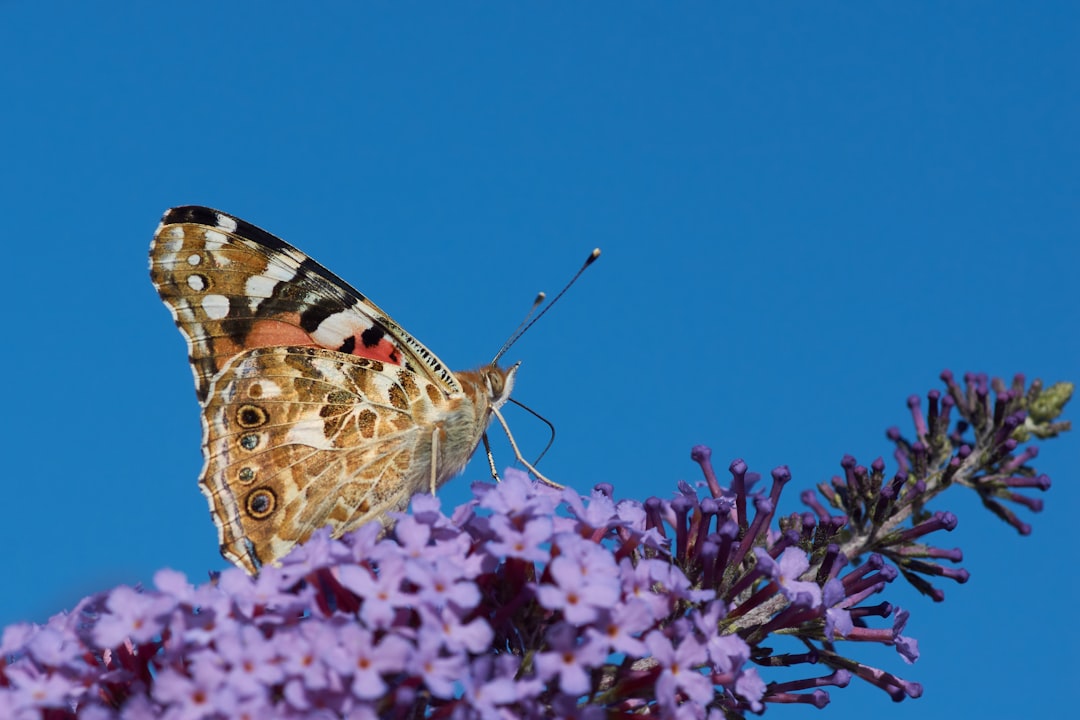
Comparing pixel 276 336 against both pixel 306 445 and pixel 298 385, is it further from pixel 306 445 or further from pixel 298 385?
pixel 306 445

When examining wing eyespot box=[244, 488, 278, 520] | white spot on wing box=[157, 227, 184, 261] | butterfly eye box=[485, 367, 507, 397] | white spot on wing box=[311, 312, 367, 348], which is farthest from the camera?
butterfly eye box=[485, 367, 507, 397]

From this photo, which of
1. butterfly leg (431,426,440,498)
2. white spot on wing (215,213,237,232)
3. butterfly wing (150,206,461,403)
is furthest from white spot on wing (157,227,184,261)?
butterfly leg (431,426,440,498)

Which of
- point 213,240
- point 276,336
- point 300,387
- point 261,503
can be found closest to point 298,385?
point 300,387

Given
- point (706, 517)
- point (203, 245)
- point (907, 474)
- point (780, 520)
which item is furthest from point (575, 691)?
point (203, 245)

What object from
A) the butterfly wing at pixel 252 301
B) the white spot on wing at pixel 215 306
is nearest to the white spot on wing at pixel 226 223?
the butterfly wing at pixel 252 301

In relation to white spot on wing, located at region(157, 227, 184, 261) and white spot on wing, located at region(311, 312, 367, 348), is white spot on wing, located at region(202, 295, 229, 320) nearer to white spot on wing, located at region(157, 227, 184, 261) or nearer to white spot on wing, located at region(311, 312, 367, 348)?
white spot on wing, located at region(157, 227, 184, 261)

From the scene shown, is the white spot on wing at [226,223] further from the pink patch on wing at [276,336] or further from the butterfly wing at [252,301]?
the pink patch on wing at [276,336]

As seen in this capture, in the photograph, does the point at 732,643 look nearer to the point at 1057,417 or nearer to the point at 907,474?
the point at 907,474

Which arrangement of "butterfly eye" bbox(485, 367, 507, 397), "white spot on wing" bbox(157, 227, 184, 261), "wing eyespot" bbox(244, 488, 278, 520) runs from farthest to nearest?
"butterfly eye" bbox(485, 367, 507, 397) < "white spot on wing" bbox(157, 227, 184, 261) < "wing eyespot" bbox(244, 488, 278, 520)
